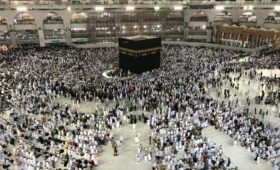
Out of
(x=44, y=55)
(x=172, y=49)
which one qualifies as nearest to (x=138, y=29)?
(x=172, y=49)

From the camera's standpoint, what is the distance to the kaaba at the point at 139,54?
29297 mm

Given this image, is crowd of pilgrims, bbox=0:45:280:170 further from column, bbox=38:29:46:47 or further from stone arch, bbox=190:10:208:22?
stone arch, bbox=190:10:208:22

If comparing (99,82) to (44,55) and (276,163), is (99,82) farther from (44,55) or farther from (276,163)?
(276,163)

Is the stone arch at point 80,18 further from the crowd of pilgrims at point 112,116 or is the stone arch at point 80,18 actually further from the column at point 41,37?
the crowd of pilgrims at point 112,116

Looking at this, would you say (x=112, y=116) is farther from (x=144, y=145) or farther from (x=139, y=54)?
(x=139, y=54)

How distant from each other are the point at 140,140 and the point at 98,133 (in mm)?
2456

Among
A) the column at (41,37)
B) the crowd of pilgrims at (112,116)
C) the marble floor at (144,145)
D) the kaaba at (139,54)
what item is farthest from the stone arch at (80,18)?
the marble floor at (144,145)

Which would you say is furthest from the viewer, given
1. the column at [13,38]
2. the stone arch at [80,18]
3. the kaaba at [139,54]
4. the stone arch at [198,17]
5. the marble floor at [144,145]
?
the stone arch at [198,17]

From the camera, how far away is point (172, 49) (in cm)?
3944

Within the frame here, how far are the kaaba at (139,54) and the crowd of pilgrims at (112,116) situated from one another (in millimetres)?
2541

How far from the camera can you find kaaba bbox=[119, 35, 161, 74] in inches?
1153

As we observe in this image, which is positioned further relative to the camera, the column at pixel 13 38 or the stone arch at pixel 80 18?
the stone arch at pixel 80 18

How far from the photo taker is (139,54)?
29.4 m

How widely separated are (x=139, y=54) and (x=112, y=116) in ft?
41.4
